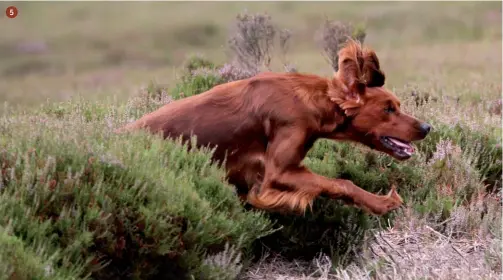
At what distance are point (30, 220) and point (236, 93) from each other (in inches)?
71.1

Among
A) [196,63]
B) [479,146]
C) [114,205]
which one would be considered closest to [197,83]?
[196,63]

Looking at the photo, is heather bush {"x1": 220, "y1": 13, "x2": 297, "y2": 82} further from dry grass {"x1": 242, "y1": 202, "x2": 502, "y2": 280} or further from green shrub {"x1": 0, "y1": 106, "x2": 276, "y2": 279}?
green shrub {"x1": 0, "y1": 106, "x2": 276, "y2": 279}

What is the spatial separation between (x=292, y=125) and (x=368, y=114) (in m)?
0.53

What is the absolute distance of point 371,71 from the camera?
6078 mm

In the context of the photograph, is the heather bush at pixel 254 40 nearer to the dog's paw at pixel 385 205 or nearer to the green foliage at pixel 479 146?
the green foliage at pixel 479 146

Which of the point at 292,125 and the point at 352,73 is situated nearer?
the point at 292,125

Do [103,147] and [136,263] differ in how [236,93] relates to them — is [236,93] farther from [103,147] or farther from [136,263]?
[136,263]

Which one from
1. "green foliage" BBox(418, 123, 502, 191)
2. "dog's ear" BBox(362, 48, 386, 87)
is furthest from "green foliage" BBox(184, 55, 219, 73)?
"dog's ear" BBox(362, 48, 386, 87)

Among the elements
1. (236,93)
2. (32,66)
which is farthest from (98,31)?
(236,93)

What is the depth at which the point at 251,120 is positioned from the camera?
19.4 ft

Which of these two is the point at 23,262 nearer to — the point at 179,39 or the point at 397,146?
the point at 397,146

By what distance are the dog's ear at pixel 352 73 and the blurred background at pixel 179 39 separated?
1253cm

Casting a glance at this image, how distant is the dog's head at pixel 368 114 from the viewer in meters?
5.98

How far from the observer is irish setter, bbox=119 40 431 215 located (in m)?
5.75
